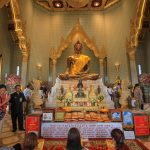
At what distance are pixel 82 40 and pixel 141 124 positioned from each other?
8850 mm

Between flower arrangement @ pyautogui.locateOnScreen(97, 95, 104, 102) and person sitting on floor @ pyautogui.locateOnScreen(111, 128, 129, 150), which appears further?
flower arrangement @ pyautogui.locateOnScreen(97, 95, 104, 102)

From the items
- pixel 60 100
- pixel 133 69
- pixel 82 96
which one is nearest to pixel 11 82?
pixel 60 100

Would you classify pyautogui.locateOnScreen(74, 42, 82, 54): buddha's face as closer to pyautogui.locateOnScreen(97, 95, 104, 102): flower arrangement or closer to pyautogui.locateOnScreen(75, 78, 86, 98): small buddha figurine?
pyautogui.locateOnScreen(75, 78, 86, 98): small buddha figurine

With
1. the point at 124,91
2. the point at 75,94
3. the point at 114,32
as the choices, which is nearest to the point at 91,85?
the point at 75,94

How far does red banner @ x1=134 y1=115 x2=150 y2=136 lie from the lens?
384cm

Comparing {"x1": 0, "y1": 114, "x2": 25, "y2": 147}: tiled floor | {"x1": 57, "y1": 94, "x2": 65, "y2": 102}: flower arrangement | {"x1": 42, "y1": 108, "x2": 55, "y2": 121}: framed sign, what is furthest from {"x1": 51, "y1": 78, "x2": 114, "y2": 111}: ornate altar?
{"x1": 0, "y1": 114, "x2": 25, "y2": 147}: tiled floor

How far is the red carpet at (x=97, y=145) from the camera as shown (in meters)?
3.21

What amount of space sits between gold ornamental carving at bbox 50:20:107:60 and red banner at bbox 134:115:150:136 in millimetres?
8113

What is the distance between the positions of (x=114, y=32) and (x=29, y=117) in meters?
9.98

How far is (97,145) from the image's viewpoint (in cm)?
347

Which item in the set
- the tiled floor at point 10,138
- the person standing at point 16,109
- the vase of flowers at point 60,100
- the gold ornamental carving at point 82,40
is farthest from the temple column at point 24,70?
the tiled floor at point 10,138

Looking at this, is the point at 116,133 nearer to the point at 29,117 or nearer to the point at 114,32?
the point at 29,117

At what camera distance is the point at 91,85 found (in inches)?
298

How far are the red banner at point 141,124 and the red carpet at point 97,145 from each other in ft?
1.08
